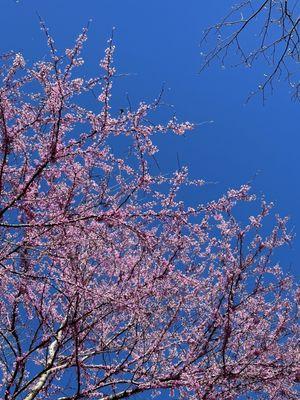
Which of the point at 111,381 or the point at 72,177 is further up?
the point at 72,177

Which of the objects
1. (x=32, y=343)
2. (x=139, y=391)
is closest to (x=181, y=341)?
(x=139, y=391)

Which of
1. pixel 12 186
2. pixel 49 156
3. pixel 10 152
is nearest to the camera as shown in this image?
pixel 49 156

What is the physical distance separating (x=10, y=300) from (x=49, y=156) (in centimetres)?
277

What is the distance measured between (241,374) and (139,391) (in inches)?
55.4

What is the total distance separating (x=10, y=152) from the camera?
15.0 ft

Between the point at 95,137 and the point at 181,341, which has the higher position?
the point at 95,137

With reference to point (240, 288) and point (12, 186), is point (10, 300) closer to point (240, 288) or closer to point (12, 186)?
point (12, 186)

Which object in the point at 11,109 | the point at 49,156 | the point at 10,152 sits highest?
the point at 11,109

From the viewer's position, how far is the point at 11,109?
471 cm

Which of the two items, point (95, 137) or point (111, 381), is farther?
point (111, 381)

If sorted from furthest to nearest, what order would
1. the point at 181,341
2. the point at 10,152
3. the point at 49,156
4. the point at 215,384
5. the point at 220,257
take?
the point at 220,257 → the point at 181,341 → the point at 215,384 → the point at 10,152 → the point at 49,156

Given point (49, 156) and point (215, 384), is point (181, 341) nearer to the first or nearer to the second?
point (215, 384)

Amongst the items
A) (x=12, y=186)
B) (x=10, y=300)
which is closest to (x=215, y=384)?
(x=10, y=300)

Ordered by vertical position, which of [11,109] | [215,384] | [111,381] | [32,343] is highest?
[11,109]
